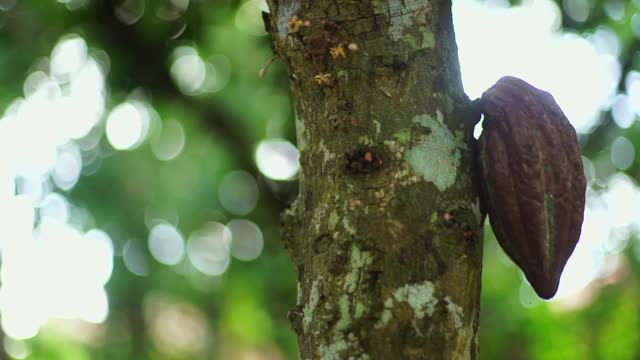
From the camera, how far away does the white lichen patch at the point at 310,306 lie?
129cm

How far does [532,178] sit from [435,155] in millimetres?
178

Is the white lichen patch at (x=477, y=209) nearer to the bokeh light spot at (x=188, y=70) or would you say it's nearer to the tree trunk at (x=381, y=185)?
the tree trunk at (x=381, y=185)

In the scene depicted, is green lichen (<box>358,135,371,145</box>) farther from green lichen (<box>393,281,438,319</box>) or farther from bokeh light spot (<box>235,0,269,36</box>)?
bokeh light spot (<box>235,0,269,36</box>)

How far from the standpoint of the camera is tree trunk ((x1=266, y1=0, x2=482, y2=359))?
4.08 feet

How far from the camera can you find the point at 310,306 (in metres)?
1.29

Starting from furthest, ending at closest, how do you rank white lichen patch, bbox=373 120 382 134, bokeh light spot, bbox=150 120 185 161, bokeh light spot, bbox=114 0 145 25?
bokeh light spot, bbox=150 120 185 161
bokeh light spot, bbox=114 0 145 25
white lichen patch, bbox=373 120 382 134

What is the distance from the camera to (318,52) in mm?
1377

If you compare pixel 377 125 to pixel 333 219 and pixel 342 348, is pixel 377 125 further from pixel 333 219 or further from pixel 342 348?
pixel 342 348

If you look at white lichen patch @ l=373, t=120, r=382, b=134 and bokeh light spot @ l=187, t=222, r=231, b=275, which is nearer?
white lichen patch @ l=373, t=120, r=382, b=134

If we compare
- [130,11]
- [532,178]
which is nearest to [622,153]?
[130,11]

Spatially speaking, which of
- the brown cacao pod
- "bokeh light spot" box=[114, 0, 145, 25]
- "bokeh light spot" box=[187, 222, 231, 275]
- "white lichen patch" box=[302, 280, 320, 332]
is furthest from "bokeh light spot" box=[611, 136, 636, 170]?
"white lichen patch" box=[302, 280, 320, 332]

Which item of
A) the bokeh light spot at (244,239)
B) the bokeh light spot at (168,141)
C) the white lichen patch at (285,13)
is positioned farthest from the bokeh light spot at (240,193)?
the white lichen patch at (285,13)

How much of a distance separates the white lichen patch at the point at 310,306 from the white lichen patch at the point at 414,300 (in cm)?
11

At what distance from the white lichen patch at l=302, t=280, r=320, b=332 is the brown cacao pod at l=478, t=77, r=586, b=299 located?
30cm
